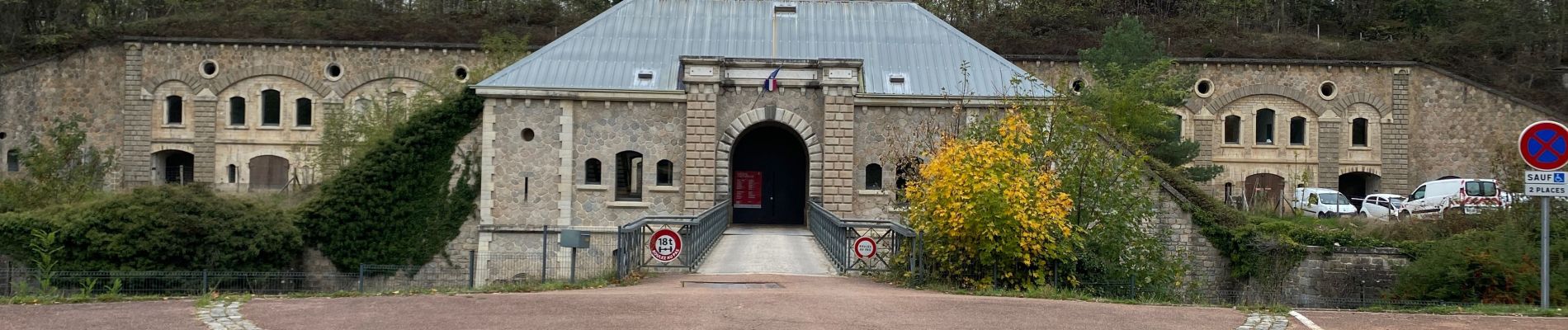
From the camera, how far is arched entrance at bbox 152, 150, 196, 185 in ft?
149

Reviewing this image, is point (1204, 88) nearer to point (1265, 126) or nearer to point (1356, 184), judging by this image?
point (1265, 126)

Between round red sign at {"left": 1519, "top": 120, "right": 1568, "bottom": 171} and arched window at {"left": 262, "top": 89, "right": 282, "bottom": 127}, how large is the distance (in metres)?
40.4

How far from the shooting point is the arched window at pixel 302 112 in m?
45.1

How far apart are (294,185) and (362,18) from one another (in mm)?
9769

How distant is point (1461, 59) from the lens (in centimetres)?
4634

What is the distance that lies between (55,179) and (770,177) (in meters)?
17.5

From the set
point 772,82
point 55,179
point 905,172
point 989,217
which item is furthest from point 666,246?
point 55,179

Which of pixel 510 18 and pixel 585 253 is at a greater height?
pixel 510 18

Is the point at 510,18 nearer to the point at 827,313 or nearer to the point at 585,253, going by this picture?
the point at 585,253

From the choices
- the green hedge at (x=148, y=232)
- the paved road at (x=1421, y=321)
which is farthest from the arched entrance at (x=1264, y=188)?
the green hedge at (x=148, y=232)

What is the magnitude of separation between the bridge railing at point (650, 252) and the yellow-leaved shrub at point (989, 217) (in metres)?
3.84

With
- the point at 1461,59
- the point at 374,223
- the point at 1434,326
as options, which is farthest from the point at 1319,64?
the point at 1434,326

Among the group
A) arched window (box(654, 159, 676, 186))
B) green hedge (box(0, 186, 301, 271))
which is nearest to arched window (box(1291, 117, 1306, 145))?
arched window (box(654, 159, 676, 186))

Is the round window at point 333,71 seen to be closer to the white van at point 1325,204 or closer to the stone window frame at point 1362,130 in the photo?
the white van at point 1325,204
